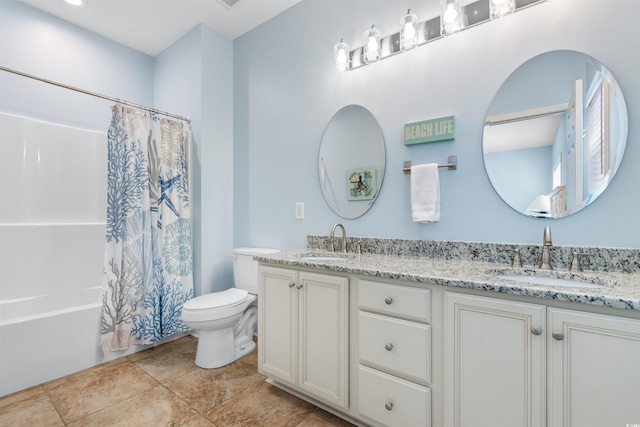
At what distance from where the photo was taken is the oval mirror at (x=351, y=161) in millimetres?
1844

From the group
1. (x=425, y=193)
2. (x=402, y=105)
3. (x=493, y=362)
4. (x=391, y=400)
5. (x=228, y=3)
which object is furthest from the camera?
(x=228, y=3)

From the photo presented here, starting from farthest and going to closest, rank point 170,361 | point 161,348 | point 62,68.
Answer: point 62,68 → point 161,348 → point 170,361

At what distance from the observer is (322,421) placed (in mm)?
1477

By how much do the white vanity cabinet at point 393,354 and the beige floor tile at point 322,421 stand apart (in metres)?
0.19

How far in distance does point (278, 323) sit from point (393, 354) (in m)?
0.69

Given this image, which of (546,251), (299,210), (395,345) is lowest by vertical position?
(395,345)

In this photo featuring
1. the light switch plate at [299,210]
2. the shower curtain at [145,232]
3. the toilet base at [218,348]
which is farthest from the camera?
the light switch plate at [299,210]

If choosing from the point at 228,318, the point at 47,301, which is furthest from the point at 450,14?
the point at 47,301

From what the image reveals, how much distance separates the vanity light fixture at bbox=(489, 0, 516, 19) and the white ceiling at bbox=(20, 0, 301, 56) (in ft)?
4.79

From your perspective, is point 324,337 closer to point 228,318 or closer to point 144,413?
point 228,318

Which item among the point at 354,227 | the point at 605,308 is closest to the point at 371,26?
the point at 354,227

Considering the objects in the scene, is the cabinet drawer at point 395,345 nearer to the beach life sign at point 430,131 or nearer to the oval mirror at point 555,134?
the oval mirror at point 555,134

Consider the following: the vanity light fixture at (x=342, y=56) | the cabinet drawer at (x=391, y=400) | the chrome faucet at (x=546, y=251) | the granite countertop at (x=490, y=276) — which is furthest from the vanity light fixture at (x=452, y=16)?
the cabinet drawer at (x=391, y=400)

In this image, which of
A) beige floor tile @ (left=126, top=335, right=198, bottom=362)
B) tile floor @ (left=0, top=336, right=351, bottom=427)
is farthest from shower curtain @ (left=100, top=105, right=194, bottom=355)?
tile floor @ (left=0, top=336, right=351, bottom=427)
